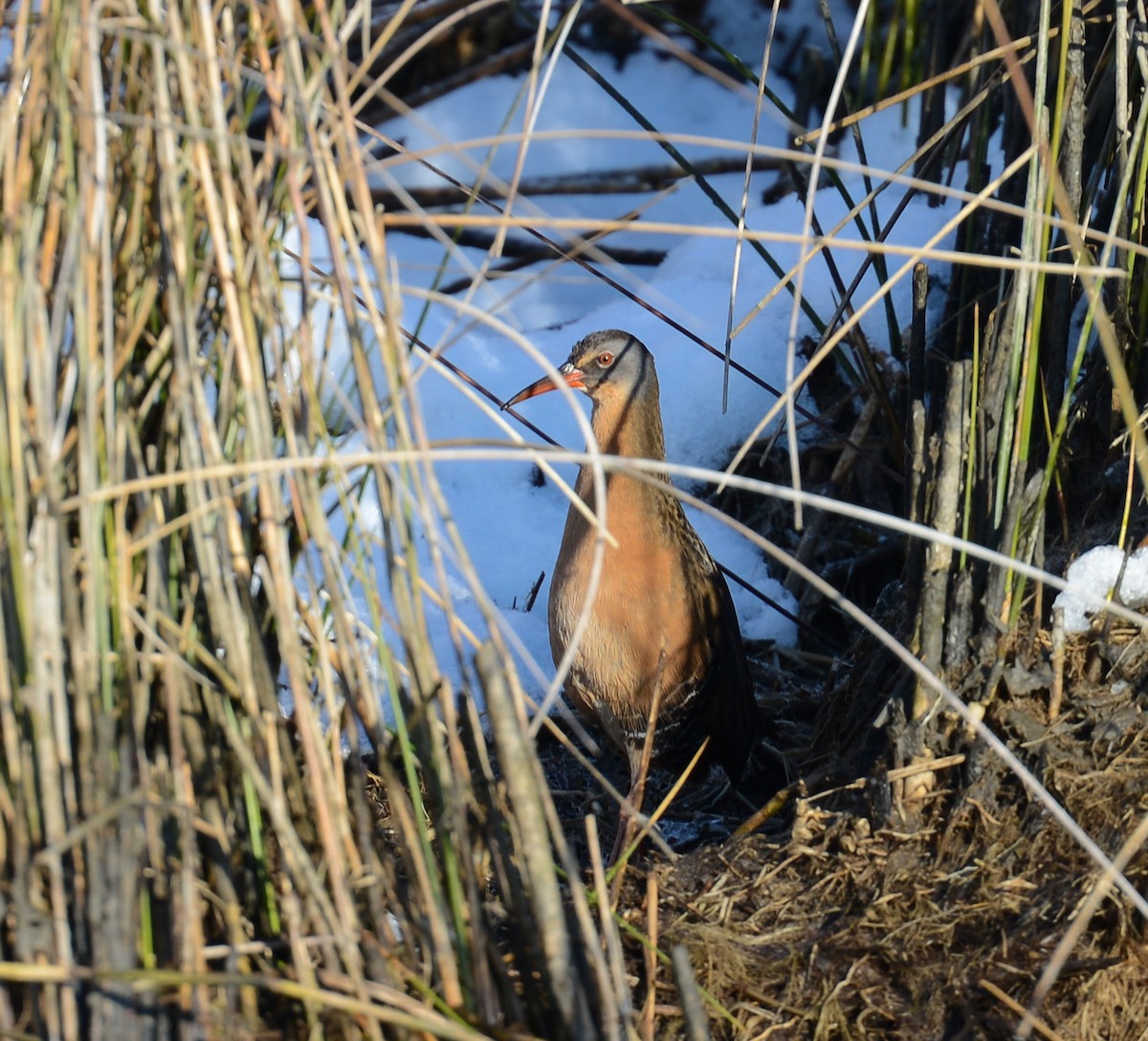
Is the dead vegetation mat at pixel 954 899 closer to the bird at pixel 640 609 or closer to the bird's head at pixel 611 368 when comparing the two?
the bird at pixel 640 609

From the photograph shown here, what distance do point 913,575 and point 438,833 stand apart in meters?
1.11

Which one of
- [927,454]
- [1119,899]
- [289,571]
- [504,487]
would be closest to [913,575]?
[927,454]

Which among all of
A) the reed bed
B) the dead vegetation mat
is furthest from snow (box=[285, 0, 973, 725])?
the reed bed

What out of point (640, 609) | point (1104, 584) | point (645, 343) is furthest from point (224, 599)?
point (645, 343)

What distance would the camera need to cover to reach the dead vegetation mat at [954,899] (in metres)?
2.12

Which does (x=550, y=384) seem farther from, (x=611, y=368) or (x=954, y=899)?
(x=954, y=899)

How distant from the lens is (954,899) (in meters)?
→ 2.27

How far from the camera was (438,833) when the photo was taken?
68.1 inches

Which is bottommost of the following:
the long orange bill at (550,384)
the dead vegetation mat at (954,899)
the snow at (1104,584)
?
the dead vegetation mat at (954,899)

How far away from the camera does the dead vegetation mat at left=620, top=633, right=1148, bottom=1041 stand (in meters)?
2.12

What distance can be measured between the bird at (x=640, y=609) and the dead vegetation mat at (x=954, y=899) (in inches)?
32.7

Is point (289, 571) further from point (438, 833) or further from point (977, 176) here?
point (977, 176)

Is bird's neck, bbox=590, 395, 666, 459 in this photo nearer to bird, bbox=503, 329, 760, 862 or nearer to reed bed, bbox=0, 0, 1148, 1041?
bird, bbox=503, 329, 760, 862

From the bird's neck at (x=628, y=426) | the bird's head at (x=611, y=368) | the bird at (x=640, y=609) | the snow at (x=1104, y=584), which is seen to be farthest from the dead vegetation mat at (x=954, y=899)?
the bird's head at (x=611, y=368)
